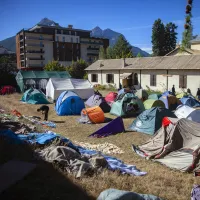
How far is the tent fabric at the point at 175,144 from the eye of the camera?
26.1 feet

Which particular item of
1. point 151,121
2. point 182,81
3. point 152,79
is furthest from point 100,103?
point 152,79

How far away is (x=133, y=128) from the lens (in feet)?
41.0

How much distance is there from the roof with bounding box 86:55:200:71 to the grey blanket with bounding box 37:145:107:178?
18.9 m

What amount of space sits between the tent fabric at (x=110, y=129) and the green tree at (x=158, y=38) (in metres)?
39.4

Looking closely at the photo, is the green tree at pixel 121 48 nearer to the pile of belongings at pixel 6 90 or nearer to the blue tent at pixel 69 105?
the pile of belongings at pixel 6 90

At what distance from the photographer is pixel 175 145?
28.2ft

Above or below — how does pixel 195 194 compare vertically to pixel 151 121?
below

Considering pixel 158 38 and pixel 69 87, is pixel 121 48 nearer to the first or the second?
pixel 158 38

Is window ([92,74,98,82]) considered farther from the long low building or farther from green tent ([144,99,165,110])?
green tent ([144,99,165,110])

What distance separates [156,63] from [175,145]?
2038 cm

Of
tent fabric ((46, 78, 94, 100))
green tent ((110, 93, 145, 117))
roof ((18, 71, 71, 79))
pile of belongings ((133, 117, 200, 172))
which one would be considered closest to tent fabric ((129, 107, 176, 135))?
pile of belongings ((133, 117, 200, 172))

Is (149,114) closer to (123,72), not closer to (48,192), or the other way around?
(48,192)

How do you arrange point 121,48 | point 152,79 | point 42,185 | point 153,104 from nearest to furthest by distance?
point 42,185 < point 153,104 < point 152,79 < point 121,48

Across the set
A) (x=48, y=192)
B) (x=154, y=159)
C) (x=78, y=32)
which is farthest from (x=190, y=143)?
(x=78, y=32)
